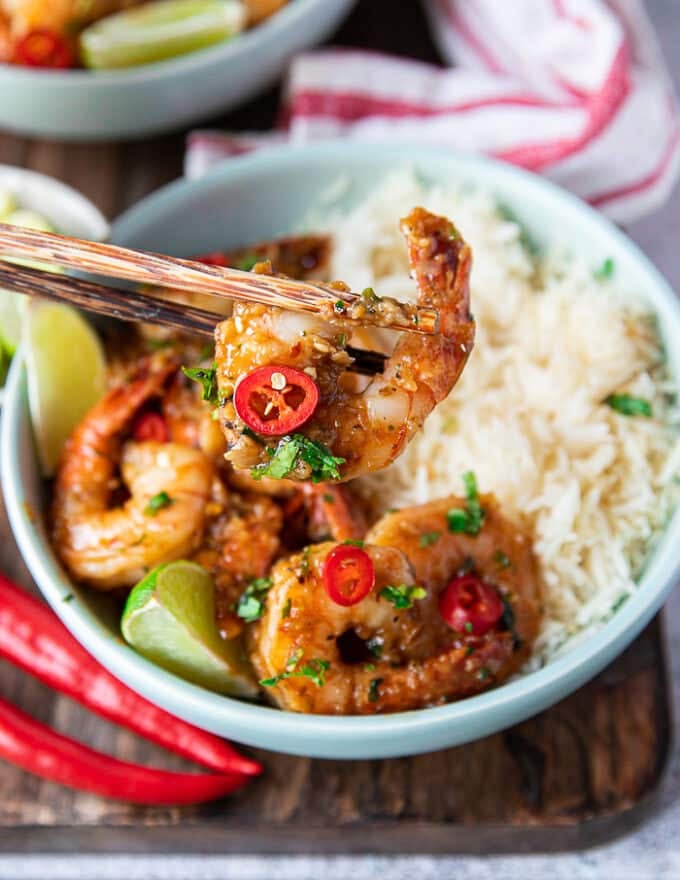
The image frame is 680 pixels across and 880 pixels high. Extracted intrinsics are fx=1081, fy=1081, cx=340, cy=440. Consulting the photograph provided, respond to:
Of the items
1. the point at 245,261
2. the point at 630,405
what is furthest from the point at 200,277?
the point at 630,405

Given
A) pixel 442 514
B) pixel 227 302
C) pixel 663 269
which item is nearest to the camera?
pixel 442 514

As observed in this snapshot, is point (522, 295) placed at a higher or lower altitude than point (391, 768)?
higher

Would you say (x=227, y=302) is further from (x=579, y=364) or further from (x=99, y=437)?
(x=579, y=364)

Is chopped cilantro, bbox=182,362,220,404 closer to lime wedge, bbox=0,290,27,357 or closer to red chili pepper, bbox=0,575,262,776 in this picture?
red chili pepper, bbox=0,575,262,776

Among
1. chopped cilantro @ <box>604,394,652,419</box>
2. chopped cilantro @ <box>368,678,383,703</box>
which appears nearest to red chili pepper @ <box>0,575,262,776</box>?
chopped cilantro @ <box>368,678,383,703</box>

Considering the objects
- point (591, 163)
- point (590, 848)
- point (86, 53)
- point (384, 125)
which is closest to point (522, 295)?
point (591, 163)

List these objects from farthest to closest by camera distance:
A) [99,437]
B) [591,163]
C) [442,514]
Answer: [591,163] < [99,437] < [442,514]

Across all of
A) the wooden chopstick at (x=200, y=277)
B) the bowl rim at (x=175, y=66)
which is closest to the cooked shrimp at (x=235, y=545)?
the wooden chopstick at (x=200, y=277)

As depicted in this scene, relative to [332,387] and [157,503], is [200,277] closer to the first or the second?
[332,387]
